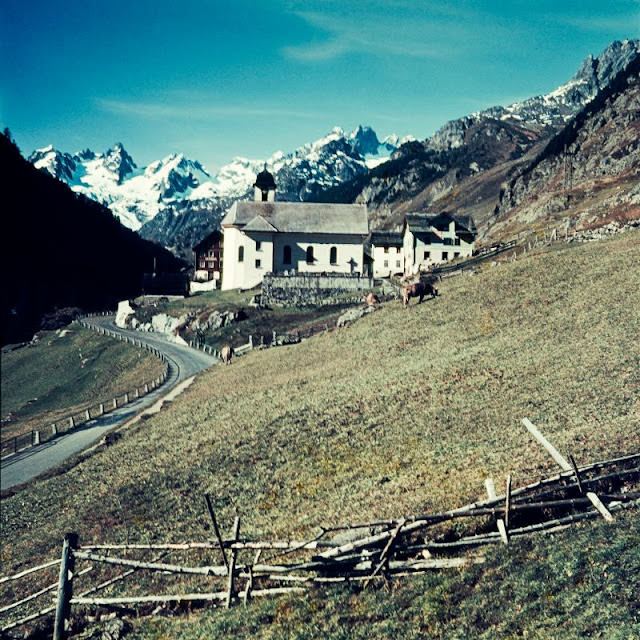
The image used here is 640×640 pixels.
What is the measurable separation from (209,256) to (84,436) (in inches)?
3741

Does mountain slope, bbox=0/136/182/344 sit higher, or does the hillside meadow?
mountain slope, bbox=0/136/182/344

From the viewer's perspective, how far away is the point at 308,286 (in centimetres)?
7938

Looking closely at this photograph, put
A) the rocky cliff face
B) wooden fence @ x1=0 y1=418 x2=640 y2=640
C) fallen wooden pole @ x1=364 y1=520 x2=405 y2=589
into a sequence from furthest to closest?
the rocky cliff face, wooden fence @ x1=0 y1=418 x2=640 y2=640, fallen wooden pole @ x1=364 y1=520 x2=405 y2=589

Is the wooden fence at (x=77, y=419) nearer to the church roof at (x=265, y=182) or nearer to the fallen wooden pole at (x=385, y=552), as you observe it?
the fallen wooden pole at (x=385, y=552)

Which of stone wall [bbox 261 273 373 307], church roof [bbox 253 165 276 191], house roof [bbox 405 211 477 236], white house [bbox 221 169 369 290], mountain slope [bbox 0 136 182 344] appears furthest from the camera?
mountain slope [bbox 0 136 182 344]

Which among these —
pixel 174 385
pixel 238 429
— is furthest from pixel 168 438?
pixel 174 385

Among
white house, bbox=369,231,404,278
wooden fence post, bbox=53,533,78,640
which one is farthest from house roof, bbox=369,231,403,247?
wooden fence post, bbox=53,533,78,640

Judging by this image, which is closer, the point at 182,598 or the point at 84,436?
the point at 182,598

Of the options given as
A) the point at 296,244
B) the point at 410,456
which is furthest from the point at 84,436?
the point at 296,244

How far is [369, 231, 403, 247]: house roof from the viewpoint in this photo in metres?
107

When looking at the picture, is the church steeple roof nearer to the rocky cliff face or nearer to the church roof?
the church roof

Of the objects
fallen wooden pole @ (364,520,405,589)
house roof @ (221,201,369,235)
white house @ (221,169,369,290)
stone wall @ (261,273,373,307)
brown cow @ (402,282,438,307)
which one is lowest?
fallen wooden pole @ (364,520,405,589)

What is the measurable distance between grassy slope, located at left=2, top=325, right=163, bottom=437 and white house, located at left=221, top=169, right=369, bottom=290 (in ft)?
74.9

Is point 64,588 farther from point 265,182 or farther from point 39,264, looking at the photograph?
point 39,264
